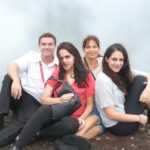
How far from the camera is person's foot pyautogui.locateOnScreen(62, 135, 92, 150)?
6676 millimetres

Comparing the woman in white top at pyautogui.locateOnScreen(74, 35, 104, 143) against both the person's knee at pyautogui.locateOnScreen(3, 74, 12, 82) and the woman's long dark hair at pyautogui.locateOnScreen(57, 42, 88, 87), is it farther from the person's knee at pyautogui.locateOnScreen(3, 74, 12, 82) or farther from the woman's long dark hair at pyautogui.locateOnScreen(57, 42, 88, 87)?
the person's knee at pyautogui.locateOnScreen(3, 74, 12, 82)

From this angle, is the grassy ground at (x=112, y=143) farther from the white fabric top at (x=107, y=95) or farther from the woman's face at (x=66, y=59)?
the woman's face at (x=66, y=59)

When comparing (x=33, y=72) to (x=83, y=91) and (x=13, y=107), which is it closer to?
(x=13, y=107)

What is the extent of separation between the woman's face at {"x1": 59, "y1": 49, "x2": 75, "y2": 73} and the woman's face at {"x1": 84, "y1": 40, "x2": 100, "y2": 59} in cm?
78

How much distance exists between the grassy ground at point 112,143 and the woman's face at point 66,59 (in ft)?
4.62

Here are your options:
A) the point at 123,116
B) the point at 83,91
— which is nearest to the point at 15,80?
the point at 83,91

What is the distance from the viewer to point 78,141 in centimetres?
668

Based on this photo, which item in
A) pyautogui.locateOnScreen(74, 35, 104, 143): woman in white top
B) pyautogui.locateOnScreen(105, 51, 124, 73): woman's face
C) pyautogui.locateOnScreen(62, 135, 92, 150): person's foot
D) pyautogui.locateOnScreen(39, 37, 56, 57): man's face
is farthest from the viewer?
pyautogui.locateOnScreen(74, 35, 104, 143): woman in white top

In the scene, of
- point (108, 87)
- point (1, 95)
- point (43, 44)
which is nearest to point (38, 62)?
point (43, 44)

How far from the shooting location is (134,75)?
7.40m

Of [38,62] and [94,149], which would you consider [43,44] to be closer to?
[38,62]

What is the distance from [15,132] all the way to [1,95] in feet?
2.29

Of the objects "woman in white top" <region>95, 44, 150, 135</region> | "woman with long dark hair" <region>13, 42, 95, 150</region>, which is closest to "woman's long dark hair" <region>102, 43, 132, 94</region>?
"woman in white top" <region>95, 44, 150, 135</region>

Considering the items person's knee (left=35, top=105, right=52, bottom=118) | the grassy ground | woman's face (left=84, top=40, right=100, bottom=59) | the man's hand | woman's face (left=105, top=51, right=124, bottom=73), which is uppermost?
woman's face (left=84, top=40, right=100, bottom=59)
